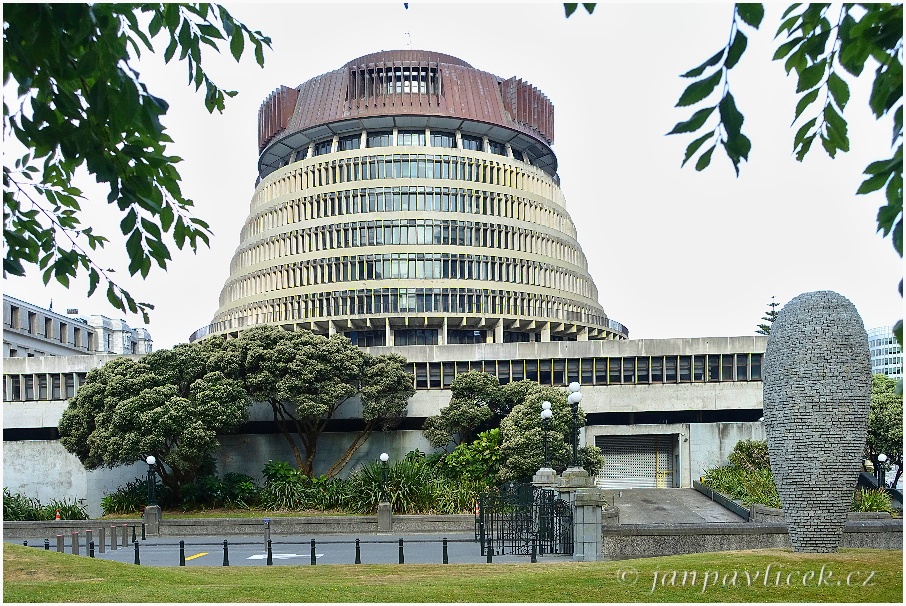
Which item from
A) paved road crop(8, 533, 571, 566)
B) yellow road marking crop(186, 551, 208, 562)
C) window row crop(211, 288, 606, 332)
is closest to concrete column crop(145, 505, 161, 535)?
paved road crop(8, 533, 571, 566)

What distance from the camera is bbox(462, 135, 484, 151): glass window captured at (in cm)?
8719

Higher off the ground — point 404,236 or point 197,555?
point 404,236

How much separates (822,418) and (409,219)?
60754 millimetres

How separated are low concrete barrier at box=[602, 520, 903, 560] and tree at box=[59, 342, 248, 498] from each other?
27.3 meters

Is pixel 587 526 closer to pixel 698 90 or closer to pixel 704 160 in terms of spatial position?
pixel 704 160

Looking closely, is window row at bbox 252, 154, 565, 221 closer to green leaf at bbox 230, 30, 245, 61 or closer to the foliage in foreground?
the foliage in foreground

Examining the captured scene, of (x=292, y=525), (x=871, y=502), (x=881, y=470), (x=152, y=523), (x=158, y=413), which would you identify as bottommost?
(x=292, y=525)

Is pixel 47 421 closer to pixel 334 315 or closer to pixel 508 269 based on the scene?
pixel 334 315

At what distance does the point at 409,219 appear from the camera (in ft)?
268

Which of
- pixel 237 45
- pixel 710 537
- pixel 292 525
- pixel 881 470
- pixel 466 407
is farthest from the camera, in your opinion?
pixel 466 407

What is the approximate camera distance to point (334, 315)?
8144 cm

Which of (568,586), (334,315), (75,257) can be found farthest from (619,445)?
(75,257)

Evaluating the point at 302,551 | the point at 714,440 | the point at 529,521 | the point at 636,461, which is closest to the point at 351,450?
the point at 636,461

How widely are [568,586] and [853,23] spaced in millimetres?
12372
